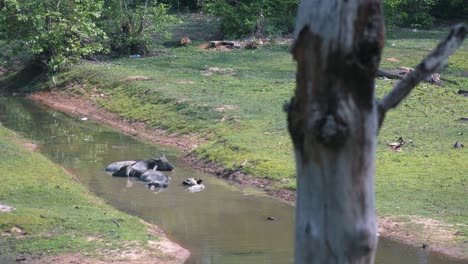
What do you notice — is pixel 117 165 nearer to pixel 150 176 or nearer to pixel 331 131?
pixel 150 176

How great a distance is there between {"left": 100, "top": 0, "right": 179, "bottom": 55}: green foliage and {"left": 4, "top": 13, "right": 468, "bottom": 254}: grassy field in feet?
3.18

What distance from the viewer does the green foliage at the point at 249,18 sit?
1404 inches

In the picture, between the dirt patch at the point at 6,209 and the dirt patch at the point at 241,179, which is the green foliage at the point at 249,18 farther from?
the dirt patch at the point at 6,209

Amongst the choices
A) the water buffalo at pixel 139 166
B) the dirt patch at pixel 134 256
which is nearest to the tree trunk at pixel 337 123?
the dirt patch at pixel 134 256

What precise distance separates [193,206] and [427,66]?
38.6 feet

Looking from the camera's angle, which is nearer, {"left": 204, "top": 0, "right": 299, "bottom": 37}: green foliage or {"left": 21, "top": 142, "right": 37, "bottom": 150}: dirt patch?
{"left": 21, "top": 142, "right": 37, "bottom": 150}: dirt patch

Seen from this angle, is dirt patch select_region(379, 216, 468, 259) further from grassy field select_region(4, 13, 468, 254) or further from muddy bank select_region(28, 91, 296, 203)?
muddy bank select_region(28, 91, 296, 203)

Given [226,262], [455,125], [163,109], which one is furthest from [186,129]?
[226,262]

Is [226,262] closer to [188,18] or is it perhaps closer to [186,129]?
[186,129]

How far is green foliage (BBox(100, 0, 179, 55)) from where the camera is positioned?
3316 centimetres

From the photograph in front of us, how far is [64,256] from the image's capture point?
10859mm

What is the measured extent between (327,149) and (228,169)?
48.2 ft

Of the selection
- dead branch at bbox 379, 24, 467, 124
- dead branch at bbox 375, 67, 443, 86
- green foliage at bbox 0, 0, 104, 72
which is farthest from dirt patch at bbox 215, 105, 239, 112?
dead branch at bbox 379, 24, 467, 124

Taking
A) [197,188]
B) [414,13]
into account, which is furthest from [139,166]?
[414,13]
